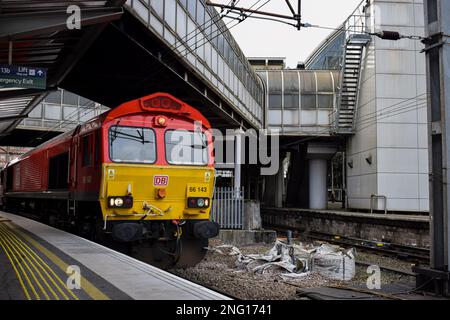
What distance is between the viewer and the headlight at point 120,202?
355 inches

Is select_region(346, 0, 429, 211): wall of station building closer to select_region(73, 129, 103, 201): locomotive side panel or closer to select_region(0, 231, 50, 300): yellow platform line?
select_region(73, 129, 103, 201): locomotive side panel

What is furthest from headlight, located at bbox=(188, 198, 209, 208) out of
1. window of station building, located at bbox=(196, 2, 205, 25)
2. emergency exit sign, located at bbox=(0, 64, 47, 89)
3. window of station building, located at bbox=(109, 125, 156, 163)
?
window of station building, located at bbox=(196, 2, 205, 25)

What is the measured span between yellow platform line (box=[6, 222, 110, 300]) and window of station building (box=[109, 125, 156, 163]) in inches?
86.4

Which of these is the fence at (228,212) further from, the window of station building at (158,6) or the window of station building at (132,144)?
the window of station building at (132,144)

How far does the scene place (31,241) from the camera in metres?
9.95

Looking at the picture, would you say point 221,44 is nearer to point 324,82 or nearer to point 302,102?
point 302,102

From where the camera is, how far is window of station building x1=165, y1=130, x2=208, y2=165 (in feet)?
32.8

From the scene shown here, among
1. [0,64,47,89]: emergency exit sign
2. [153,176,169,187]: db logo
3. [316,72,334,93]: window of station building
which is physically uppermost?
[316,72,334,93]: window of station building

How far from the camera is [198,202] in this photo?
1004cm

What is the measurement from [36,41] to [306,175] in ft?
101

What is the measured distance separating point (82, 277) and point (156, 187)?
11.9ft

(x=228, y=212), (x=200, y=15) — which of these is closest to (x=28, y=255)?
(x=228, y=212)

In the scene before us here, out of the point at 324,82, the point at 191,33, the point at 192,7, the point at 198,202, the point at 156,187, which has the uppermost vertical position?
the point at 324,82

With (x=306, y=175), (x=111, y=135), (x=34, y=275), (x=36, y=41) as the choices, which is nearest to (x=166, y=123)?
(x=111, y=135)
